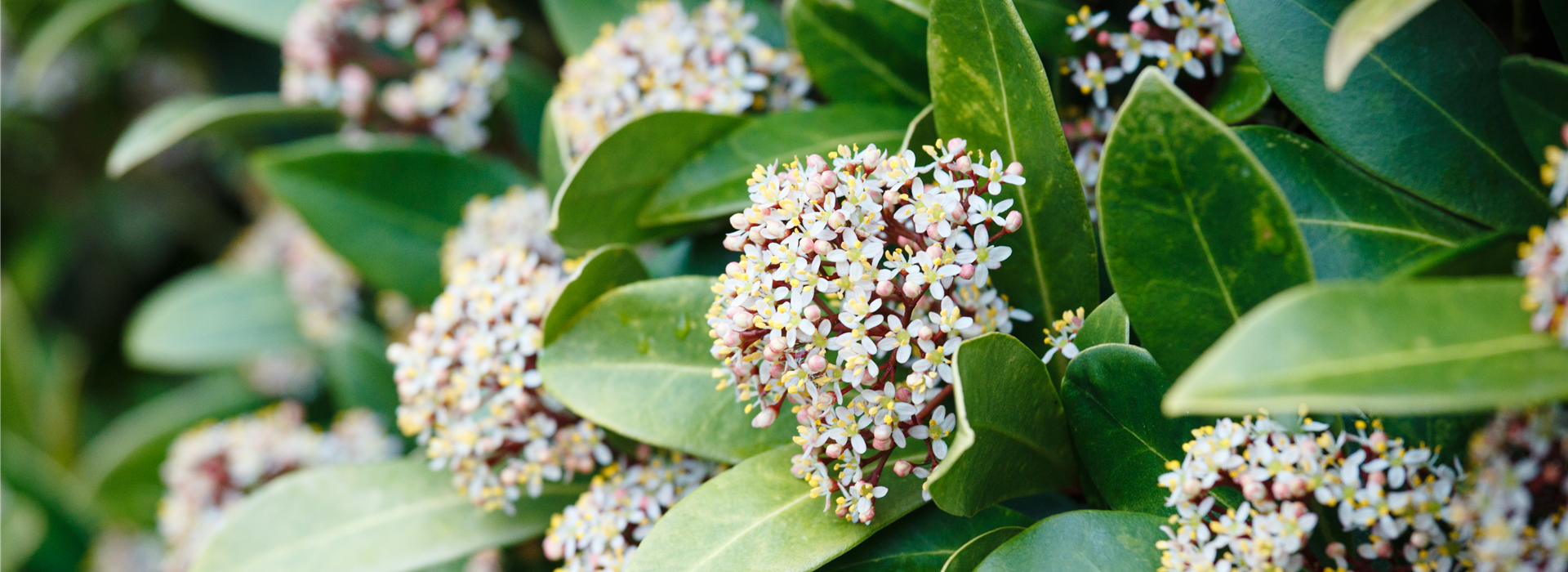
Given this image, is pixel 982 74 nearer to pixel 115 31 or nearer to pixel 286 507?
pixel 286 507

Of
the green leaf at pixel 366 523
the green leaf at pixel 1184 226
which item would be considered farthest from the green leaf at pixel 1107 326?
the green leaf at pixel 366 523

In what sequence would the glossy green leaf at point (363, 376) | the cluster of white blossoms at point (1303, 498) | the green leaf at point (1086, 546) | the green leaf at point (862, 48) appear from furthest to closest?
the glossy green leaf at point (363, 376) → the green leaf at point (862, 48) → the green leaf at point (1086, 546) → the cluster of white blossoms at point (1303, 498)

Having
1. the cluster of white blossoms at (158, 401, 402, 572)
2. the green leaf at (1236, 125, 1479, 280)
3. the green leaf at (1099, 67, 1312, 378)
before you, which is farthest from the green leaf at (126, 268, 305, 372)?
the green leaf at (1236, 125, 1479, 280)

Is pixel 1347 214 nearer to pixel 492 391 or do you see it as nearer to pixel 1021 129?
pixel 1021 129

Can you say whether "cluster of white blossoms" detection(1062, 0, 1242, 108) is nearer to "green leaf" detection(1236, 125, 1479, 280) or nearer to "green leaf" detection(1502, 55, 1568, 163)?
"green leaf" detection(1236, 125, 1479, 280)

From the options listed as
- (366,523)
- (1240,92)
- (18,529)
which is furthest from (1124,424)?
(18,529)

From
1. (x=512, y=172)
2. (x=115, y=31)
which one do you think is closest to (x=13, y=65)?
(x=115, y=31)

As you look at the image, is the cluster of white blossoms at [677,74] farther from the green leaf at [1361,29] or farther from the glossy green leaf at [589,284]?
the green leaf at [1361,29]
